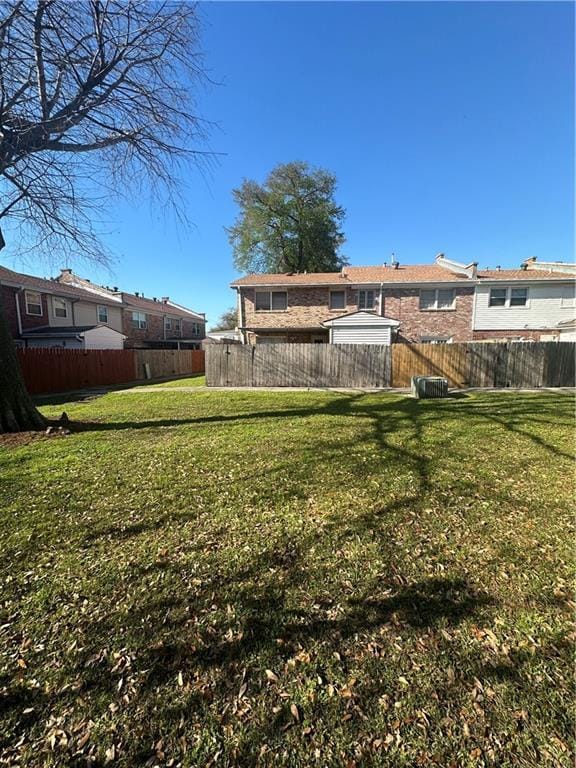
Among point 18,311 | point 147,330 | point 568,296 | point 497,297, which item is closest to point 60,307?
point 18,311

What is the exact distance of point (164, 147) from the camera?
7008mm

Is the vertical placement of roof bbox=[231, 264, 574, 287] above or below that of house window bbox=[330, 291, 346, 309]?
above

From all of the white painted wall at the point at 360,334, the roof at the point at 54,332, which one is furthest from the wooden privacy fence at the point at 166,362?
the white painted wall at the point at 360,334

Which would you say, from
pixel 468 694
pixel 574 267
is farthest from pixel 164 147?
pixel 574 267

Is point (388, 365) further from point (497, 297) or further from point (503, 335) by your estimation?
point (497, 297)

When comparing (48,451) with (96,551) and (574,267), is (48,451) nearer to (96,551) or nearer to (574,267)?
(96,551)

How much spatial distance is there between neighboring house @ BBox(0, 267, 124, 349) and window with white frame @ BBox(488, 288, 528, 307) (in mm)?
22918

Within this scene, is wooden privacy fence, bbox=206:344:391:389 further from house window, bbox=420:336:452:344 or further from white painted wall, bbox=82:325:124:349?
white painted wall, bbox=82:325:124:349

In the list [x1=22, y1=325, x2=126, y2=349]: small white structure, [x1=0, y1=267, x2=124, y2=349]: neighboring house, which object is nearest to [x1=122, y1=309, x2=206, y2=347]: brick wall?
[x1=0, y1=267, x2=124, y2=349]: neighboring house

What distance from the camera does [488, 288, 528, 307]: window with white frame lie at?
61.1 ft

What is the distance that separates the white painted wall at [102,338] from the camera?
2026 cm

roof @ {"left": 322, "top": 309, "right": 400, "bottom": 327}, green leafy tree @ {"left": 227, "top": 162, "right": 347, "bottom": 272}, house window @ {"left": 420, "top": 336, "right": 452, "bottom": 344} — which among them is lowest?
house window @ {"left": 420, "top": 336, "right": 452, "bottom": 344}

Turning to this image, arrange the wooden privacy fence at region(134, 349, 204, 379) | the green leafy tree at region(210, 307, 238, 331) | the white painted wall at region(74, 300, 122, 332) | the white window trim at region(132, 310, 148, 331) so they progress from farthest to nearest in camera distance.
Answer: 1. the green leafy tree at region(210, 307, 238, 331)
2. the white window trim at region(132, 310, 148, 331)
3. the white painted wall at region(74, 300, 122, 332)
4. the wooden privacy fence at region(134, 349, 204, 379)

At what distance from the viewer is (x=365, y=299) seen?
1959 centimetres
